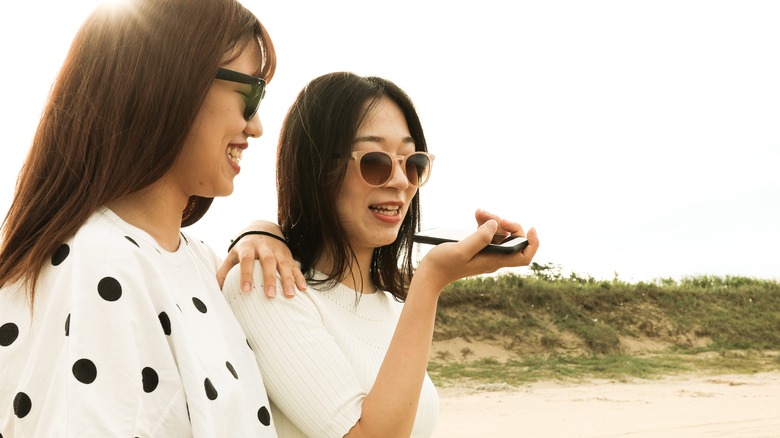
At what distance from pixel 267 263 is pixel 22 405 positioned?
0.84 meters

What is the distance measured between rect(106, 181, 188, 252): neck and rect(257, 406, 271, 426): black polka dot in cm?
48

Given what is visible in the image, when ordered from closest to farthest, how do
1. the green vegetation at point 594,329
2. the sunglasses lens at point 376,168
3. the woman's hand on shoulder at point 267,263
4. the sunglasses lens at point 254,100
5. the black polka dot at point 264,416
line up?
the black polka dot at point 264,416 < the sunglasses lens at point 254,100 < the woman's hand on shoulder at point 267,263 < the sunglasses lens at point 376,168 < the green vegetation at point 594,329

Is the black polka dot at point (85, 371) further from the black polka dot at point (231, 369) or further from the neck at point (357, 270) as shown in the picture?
the neck at point (357, 270)

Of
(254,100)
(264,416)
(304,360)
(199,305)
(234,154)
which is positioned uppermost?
(254,100)

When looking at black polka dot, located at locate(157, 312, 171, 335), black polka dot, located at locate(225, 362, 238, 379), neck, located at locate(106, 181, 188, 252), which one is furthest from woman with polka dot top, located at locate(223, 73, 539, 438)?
black polka dot, located at locate(157, 312, 171, 335)

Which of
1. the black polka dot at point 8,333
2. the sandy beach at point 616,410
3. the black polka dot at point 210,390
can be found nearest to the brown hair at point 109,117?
the black polka dot at point 8,333

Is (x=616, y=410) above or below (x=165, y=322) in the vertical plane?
below

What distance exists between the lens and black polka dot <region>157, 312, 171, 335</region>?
168 cm

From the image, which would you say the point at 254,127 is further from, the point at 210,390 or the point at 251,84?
the point at 210,390

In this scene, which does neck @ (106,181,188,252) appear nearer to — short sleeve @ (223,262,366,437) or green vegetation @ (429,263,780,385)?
short sleeve @ (223,262,366,437)

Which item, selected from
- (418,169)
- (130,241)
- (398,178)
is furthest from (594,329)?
(130,241)

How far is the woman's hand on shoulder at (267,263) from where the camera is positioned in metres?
2.21

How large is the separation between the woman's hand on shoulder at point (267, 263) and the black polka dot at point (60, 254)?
0.66m

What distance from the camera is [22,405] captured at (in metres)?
1.58
